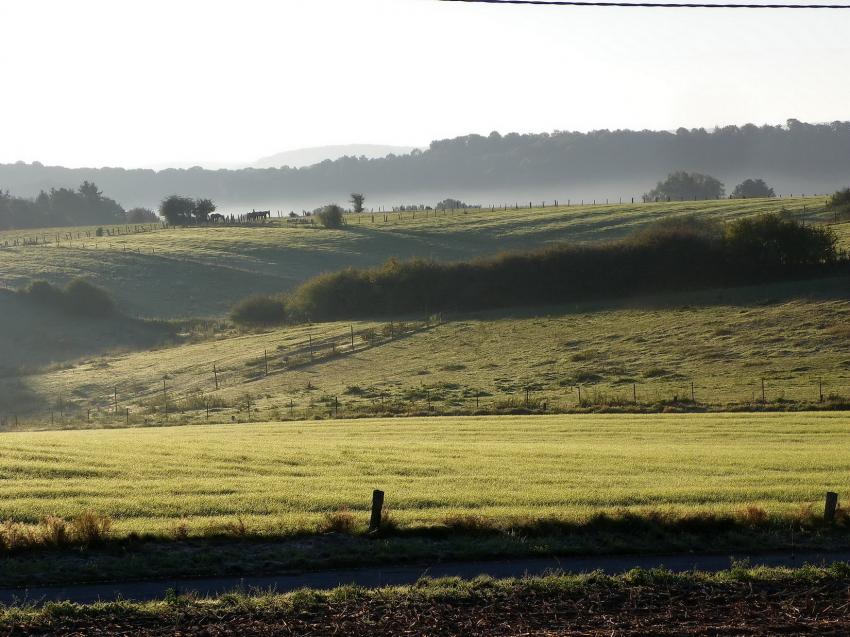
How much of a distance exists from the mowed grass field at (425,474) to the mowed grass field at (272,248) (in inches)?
2429

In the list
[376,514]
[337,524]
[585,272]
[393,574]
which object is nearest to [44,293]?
[585,272]

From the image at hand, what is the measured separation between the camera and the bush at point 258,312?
83.9m

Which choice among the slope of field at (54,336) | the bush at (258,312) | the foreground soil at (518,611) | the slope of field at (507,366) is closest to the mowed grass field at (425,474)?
the foreground soil at (518,611)

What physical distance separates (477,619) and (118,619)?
4.47 metres


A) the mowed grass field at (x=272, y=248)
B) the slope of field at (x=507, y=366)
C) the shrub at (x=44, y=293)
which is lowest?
the slope of field at (x=507, y=366)

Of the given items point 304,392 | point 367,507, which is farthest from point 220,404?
point 367,507

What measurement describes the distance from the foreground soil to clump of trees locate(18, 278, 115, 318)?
3155 inches

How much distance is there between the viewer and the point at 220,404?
5284 centimetres

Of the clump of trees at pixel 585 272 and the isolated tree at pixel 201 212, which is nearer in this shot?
the clump of trees at pixel 585 272

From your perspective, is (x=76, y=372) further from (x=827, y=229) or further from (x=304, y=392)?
(x=827, y=229)

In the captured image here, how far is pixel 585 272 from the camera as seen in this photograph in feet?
257

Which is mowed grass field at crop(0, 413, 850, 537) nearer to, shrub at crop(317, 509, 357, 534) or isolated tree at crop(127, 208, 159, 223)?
shrub at crop(317, 509, 357, 534)

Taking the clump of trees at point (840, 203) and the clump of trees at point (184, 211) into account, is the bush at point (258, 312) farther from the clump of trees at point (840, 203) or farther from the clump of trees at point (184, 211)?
the clump of trees at point (184, 211)

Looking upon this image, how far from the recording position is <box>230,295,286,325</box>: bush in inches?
3305
